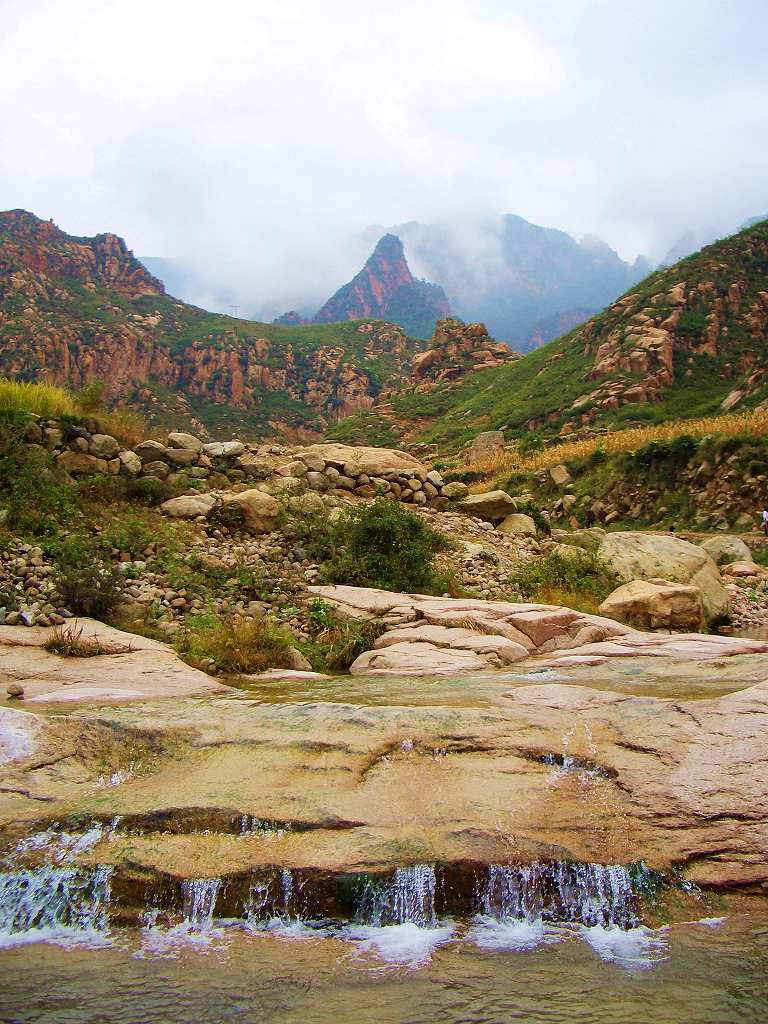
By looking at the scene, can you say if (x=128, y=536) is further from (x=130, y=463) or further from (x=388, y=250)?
(x=388, y=250)

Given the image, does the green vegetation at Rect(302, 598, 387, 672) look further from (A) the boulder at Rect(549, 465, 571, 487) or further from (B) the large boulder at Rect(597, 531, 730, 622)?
(A) the boulder at Rect(549, 465, 571, 487)

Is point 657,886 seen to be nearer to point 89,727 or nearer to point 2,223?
point 89,727

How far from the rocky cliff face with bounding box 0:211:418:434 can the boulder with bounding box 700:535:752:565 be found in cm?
4543

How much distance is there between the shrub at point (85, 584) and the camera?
734 cm

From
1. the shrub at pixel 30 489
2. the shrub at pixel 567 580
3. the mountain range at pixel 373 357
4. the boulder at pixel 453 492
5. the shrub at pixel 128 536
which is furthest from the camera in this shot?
the mountain range at pixel 373 357

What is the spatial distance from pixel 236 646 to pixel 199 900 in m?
3.89

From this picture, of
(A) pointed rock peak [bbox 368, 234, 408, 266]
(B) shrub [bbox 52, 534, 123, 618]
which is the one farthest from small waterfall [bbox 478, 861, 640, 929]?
(A) pointed rock peak [bbox 368, 234, 408, 266]

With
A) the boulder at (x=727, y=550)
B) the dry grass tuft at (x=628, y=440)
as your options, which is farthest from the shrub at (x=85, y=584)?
the dry grass tuft at (x=628, y=440)

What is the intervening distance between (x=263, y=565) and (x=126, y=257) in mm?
76388

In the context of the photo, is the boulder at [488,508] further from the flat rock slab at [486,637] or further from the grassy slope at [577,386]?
the grassy slope at [577,386]

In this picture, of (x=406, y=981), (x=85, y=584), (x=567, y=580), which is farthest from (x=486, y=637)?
(x=406, y=981)

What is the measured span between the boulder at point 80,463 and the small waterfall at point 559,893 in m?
8.80

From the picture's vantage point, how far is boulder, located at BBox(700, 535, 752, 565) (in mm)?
14148

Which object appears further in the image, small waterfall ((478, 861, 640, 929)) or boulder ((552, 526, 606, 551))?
boulder ((552, 526, 606, 551))
